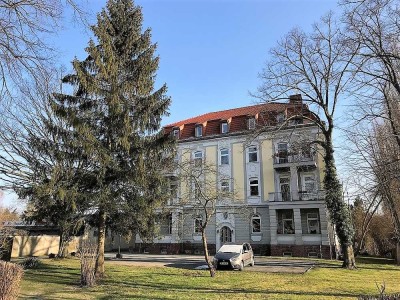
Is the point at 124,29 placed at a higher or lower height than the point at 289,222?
higher

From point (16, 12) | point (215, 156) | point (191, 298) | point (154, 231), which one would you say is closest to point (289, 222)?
point (215, 156)

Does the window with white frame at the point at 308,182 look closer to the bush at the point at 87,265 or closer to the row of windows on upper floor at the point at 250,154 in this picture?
the row of windows on upper floor at the point at 250,154

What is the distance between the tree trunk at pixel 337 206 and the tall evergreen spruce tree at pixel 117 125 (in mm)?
11367

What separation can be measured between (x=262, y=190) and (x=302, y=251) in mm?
6812

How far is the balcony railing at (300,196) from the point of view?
3072 cm

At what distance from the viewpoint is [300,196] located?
104ft

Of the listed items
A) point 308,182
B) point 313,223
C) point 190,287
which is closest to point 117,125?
point 190,287

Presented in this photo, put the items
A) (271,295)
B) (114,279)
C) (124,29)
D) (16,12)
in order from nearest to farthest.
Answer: (16,12), (271,295), (114,279), (124,29)

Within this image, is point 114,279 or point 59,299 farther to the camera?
point 114,279

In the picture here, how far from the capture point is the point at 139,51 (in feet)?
54.8

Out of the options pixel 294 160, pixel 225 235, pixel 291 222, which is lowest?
pixel 225 235

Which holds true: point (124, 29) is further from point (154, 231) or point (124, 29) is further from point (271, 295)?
point (271, 295)

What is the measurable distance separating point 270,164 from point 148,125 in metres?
20.1

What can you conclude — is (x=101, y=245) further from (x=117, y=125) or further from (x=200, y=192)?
(x=117, y=125)
